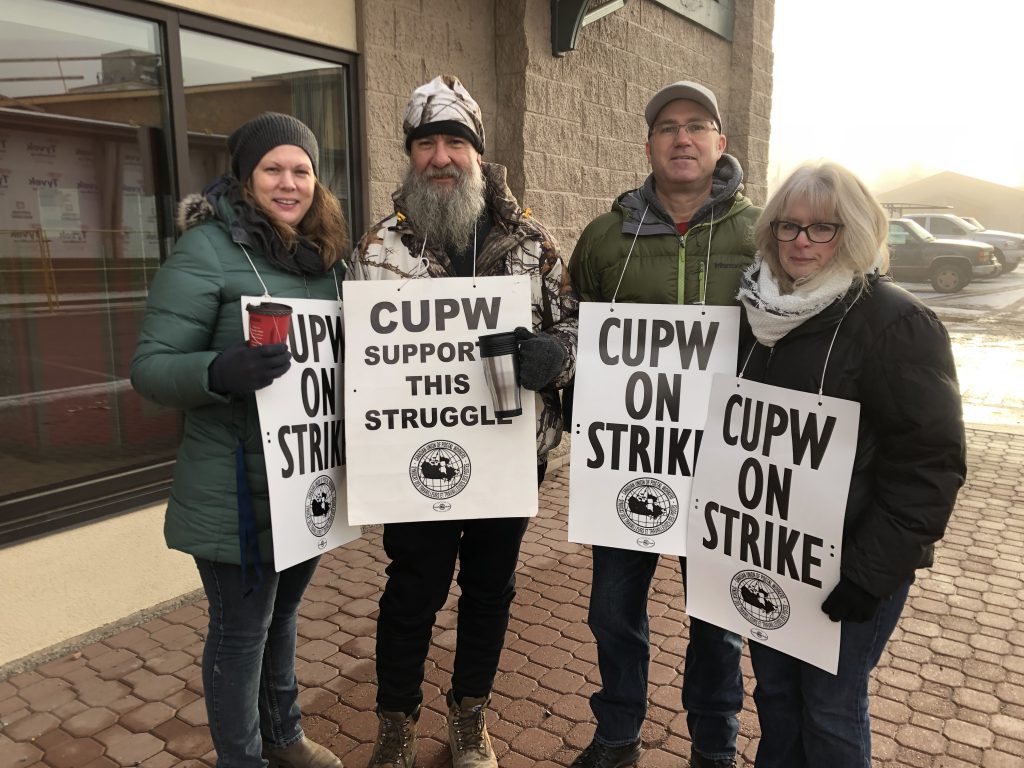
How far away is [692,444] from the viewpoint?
2391mm

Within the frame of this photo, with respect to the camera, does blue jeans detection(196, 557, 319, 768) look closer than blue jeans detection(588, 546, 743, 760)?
Yes

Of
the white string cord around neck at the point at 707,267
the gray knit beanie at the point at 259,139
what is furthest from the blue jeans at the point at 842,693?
the gray knit beanie at the point at 259,139

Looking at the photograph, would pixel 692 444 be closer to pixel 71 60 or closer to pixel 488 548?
pixel 488 548

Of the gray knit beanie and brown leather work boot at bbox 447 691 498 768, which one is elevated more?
the gray knit beanie

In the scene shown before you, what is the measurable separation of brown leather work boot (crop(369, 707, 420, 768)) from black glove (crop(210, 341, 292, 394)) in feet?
4.45

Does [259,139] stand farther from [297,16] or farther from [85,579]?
[85,579]

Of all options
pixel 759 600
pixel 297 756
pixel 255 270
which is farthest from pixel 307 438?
pixel 759 600

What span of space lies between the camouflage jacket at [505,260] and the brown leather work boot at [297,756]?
4.37 feet

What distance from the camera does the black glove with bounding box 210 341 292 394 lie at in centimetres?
203

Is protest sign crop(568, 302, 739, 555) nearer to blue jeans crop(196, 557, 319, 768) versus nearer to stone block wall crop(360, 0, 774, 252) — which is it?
blue jeans crop(196, 557, 319, 768)

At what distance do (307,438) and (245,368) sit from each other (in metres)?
0.38

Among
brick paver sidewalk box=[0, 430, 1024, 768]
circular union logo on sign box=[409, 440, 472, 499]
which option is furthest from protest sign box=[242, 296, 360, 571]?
brick paver sidewalk box=[0, 430, 1024, 768]

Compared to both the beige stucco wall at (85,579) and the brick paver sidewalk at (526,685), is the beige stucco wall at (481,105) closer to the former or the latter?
the beige stucco wall at (85,579)

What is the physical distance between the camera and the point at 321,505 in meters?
2.40
